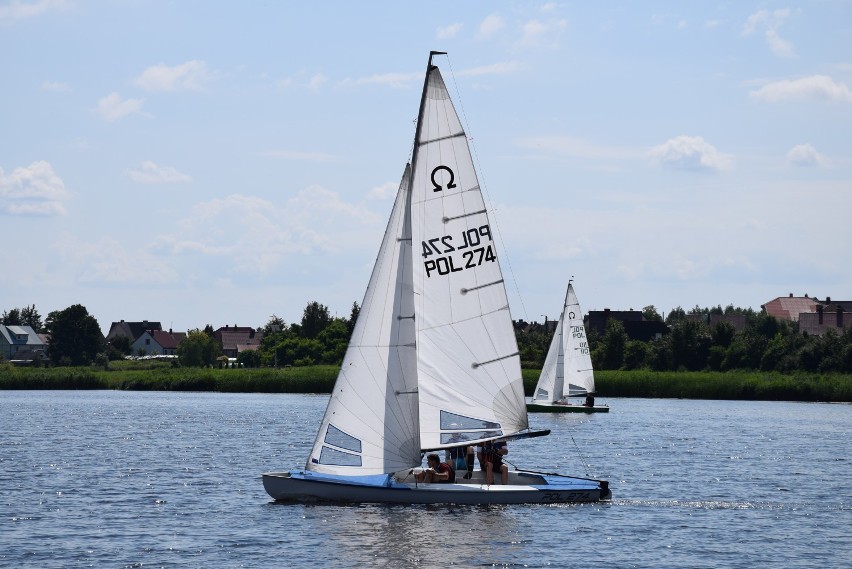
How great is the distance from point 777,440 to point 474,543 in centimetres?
3746

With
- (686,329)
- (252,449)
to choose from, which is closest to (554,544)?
(252,449)

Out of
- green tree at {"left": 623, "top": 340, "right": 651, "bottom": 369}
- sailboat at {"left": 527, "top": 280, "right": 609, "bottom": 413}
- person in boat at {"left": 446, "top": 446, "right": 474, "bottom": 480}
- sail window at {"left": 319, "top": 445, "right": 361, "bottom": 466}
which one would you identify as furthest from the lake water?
green tree at {"left": 623, "top": 340, "right": 651, "bottom": 369}

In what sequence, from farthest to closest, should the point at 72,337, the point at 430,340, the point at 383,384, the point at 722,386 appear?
the point at 72,337
the point at 722,386
the point at 383,384
the point at 430,340

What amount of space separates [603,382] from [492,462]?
70.4 m

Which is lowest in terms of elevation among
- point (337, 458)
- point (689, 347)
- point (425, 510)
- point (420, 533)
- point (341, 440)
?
point (420, 533)

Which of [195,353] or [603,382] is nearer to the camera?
[603,382]

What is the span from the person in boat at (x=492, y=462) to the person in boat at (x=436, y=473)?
0.93m

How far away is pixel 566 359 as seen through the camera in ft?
286

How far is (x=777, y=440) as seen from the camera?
65.2 metres

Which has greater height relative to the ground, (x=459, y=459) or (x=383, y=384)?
(x=383, y=384)

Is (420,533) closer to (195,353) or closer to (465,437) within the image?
(465,437)

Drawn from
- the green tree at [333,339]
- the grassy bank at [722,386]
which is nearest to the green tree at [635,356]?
the grassy bank at [722,386]

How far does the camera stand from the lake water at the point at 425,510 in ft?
99.8

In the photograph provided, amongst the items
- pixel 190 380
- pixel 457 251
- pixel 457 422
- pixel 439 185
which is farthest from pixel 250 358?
pixel 439 185
